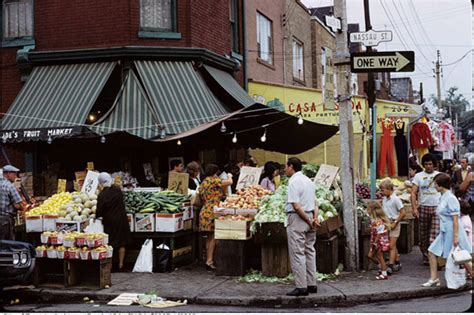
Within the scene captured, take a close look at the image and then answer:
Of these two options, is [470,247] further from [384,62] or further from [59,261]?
[59,261]

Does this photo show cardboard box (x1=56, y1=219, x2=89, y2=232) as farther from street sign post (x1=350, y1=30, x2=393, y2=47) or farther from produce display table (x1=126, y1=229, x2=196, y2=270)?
street sign post (x1=350, y1=30, x2=393, y2=47)

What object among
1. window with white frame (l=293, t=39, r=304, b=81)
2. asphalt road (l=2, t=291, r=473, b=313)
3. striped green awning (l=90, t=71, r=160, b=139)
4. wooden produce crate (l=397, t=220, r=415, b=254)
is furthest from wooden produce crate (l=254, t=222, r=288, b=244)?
window with white frame (l=293, t=39, r=304, b=81)

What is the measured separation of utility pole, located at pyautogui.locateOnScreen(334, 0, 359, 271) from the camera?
11305 mm

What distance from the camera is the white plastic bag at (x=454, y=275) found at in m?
9.44

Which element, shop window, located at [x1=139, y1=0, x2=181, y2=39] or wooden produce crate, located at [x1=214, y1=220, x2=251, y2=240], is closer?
wooden produce crate, located at [x1=214, y1=220, x2=251, y2=240]

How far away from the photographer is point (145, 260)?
1173cm

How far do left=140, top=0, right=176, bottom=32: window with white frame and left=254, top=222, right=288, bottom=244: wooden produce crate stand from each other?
24.3ft

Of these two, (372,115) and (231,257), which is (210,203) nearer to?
(231,257)

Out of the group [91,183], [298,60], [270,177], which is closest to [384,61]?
[270,177]

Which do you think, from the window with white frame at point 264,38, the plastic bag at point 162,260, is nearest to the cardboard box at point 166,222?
the plastic bag at point 162,260

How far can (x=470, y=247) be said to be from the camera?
9.88m

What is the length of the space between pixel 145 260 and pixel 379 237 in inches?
166

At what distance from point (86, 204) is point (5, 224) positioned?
1.46 meters

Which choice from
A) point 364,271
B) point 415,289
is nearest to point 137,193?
point 364,271
